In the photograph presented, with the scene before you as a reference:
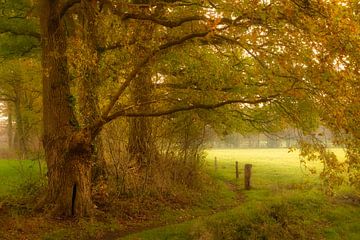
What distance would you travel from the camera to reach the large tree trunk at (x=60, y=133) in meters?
13.0

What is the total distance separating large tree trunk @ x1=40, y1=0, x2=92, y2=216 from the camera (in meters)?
13.0

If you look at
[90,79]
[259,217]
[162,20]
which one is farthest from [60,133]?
[259,217]

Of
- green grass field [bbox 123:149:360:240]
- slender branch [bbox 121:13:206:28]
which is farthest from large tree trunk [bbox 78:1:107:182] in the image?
green grass field [bbox 123:149:360:240]

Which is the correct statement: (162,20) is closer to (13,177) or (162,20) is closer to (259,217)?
(259,217)

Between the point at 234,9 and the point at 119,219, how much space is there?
8121 millimetres

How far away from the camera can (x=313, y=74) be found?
30.9 ft

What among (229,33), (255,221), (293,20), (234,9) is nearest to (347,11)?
(293,20)

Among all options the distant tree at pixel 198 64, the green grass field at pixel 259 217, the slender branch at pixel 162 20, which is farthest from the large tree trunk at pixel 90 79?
the green grass field at pixel 259 217

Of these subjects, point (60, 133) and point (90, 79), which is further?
point (60, 133)

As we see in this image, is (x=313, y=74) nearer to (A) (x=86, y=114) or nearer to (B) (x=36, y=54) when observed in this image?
(A) (x=86, y=114)

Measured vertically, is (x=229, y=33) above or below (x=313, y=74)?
above

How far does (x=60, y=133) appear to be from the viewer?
1313cm

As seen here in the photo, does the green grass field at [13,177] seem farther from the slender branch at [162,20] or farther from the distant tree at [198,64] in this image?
the slender branch at [162,20]

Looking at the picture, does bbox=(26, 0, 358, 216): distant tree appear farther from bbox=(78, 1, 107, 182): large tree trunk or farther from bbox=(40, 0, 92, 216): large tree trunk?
bbox=(78, 1, 107, 182): large tree trunk
